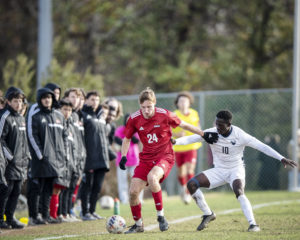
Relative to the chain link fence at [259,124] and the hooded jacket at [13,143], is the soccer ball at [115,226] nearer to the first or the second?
the hooded jacket at [13,143]

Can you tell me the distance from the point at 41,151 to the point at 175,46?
55.5 feet

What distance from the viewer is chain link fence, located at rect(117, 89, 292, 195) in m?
17.1

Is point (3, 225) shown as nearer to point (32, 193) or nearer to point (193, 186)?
point (32, 193)

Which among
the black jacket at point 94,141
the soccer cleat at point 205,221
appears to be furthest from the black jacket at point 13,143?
the soccer cleat at point 205,221

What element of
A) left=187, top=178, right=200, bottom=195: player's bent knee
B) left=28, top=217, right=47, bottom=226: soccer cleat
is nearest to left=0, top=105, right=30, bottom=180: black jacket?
left=28, top=217, right=47, bottom=226: soccer cleat

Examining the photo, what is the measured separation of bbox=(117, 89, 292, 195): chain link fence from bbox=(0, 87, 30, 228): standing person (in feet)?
24.7

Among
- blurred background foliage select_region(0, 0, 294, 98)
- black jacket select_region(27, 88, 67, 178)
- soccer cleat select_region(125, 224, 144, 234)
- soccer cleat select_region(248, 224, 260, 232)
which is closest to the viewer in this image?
soccer cleat select_region(248, 224, 260, 232)

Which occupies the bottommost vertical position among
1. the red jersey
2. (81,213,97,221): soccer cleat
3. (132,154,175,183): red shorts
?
(81,213,97,221): soccer cleat

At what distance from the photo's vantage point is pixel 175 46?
85.3 ft

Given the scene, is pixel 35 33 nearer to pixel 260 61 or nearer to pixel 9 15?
pixel 9 15

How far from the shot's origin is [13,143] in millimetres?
9367

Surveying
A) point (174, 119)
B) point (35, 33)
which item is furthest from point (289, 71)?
point (174, 119)

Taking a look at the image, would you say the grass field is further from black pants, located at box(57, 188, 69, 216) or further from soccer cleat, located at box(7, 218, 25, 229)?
black pants, located at box(57, 188, 69, 216)

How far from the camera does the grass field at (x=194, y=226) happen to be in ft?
26.5
